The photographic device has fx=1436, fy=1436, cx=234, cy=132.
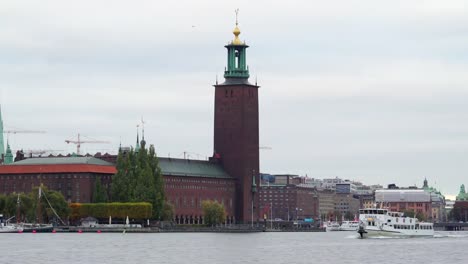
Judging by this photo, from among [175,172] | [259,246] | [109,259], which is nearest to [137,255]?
[109,259]

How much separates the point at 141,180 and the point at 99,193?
9.23 m

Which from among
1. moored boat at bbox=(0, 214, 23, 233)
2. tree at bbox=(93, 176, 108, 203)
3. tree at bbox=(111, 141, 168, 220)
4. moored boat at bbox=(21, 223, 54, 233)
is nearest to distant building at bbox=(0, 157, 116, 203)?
tree at bbox=(93, 176, 108, 203)

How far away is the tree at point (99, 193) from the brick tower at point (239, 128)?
2460 centimetres

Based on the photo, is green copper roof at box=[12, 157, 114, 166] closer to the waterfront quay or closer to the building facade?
the building facade

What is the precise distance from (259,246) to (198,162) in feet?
277

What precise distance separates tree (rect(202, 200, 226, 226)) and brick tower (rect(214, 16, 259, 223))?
47.3 feet

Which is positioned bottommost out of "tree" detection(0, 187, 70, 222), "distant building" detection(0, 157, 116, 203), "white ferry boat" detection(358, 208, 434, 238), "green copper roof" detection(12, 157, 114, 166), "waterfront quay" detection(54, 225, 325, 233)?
"white ferry boat" detection(358, 208, 434, 238)

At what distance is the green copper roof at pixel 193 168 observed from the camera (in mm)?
175625

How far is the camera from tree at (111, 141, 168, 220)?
150 m

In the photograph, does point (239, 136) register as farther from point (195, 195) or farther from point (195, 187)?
point (195, 195)

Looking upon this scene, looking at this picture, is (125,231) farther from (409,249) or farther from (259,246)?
(409,249)

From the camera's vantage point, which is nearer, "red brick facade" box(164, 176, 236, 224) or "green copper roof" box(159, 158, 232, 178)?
"red brick facade" box(164, 176, 236, 224)

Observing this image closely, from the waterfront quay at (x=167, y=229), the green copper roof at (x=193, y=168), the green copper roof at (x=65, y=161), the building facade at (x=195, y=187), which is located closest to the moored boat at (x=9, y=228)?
the waterfront quay at (x=167, y=229)

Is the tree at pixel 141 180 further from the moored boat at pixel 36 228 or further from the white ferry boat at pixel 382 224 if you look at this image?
the white ferry boat at pixel 382 224
